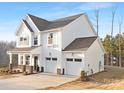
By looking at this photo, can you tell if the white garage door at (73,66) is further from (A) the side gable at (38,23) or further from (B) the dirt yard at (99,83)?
(A) the side gable at (38,23)

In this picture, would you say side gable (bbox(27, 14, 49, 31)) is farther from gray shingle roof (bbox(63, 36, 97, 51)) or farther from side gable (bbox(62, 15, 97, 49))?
gray shingle roof (bbox(63, 36, 97, 51))

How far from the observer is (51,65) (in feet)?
63.8

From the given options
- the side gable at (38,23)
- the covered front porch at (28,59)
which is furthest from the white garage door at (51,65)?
the side gable at (38,23)

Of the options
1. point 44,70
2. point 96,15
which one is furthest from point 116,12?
point 44,70

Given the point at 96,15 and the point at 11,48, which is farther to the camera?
the point at 11,48

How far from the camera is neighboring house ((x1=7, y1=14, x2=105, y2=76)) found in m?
17.5

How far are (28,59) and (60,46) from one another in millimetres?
4363

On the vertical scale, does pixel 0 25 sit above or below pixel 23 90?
above

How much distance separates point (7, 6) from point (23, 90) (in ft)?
21.3

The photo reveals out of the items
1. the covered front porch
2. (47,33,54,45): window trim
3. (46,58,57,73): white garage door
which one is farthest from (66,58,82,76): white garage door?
the covered front porch

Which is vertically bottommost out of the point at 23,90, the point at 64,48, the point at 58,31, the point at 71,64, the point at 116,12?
the point at 23,90

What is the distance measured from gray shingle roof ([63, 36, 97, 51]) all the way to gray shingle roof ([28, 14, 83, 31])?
1.82m

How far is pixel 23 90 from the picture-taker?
479 inches

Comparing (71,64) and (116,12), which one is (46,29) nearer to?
(71,64)
